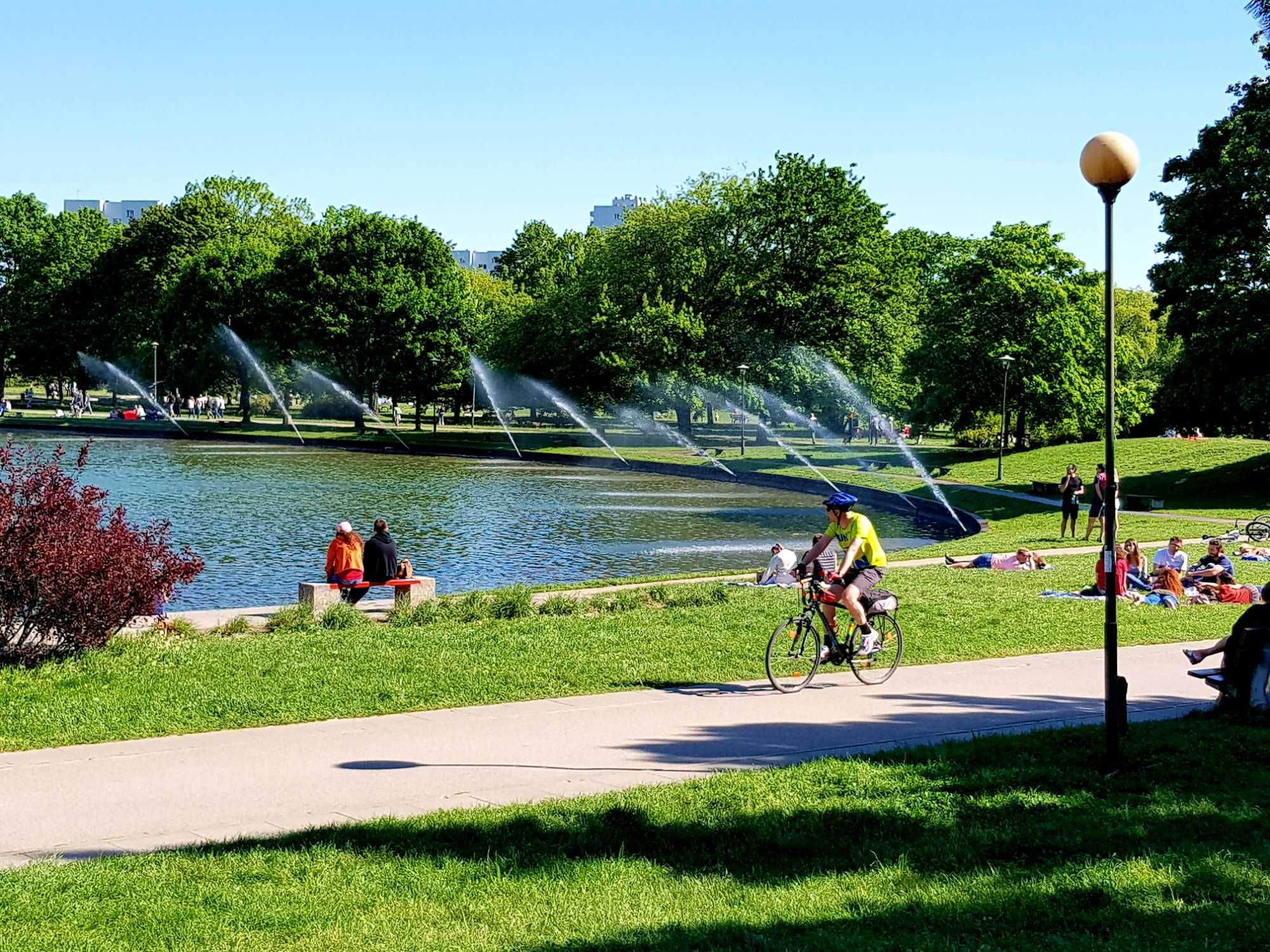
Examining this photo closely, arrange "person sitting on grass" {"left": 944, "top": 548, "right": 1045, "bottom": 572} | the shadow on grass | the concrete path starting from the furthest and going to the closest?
"person sitting on grass" {"left": 944, "top": 548, "right": 1045, "bottom": 572} < the concrete path < the shadow on grass

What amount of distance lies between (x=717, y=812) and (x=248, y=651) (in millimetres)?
7488

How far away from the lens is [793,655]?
1357cm

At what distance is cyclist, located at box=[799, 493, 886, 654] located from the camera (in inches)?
531

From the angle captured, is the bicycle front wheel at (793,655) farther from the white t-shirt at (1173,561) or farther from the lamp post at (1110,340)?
the white t-shirt at (1173,561)

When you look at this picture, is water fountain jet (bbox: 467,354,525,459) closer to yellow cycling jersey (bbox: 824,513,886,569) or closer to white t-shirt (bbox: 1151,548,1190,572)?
white t-shirt (bbox: 1151,548,1190,572)

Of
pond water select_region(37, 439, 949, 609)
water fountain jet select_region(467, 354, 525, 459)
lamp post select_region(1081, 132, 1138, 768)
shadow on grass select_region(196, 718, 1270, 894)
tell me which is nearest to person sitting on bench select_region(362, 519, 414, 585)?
pond water select_region(37, 439, 949, 609)

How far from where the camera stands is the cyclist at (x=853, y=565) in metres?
13.5

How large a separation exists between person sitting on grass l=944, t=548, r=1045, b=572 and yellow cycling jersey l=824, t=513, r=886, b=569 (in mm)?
10239

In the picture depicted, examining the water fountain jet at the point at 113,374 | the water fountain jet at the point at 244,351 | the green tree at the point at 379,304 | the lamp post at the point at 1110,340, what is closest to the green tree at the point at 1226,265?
the lamp post at the point at 1110,340

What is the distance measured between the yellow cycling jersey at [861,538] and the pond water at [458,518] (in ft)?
41.9

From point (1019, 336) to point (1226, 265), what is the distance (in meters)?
23.8

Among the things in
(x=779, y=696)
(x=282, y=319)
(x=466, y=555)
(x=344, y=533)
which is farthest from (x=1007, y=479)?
(x=282, y=319)

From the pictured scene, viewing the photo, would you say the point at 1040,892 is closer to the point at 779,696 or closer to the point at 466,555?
the point at 779,696

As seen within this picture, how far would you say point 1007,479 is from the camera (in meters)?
51.5
